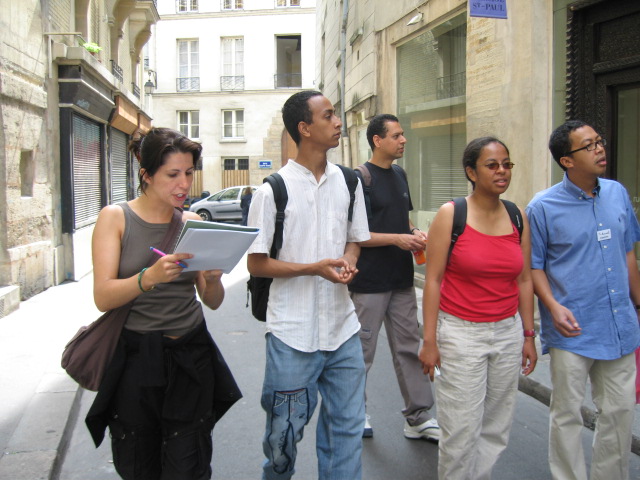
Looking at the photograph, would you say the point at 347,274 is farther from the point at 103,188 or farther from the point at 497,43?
the point at 103,188

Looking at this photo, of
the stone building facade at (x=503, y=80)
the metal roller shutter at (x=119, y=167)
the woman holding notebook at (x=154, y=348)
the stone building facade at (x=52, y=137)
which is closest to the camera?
the woman holding notebook at (x=154, y=348)

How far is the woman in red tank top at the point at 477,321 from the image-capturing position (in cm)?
315

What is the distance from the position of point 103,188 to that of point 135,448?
1351cm

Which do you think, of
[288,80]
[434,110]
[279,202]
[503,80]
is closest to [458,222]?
[279,202]

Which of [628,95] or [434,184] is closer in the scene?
[628,95]

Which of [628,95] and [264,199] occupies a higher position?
[628,95]

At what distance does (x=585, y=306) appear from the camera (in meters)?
3.26

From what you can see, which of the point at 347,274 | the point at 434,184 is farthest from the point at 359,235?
the point at 434,184

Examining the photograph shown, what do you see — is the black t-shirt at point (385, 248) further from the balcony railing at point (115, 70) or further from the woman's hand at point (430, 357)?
the balcony railing at point (115, 70)

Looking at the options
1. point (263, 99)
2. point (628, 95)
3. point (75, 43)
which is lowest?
point (628, 95)

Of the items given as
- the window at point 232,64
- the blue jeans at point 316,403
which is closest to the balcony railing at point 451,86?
the blue jeans at point 316,403

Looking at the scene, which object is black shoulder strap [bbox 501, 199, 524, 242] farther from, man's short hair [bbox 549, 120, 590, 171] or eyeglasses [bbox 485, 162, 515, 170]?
man's short hair [bbox 549, 120, 590, 171]

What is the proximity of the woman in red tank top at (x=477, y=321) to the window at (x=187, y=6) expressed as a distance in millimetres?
36234

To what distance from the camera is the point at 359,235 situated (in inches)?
126
